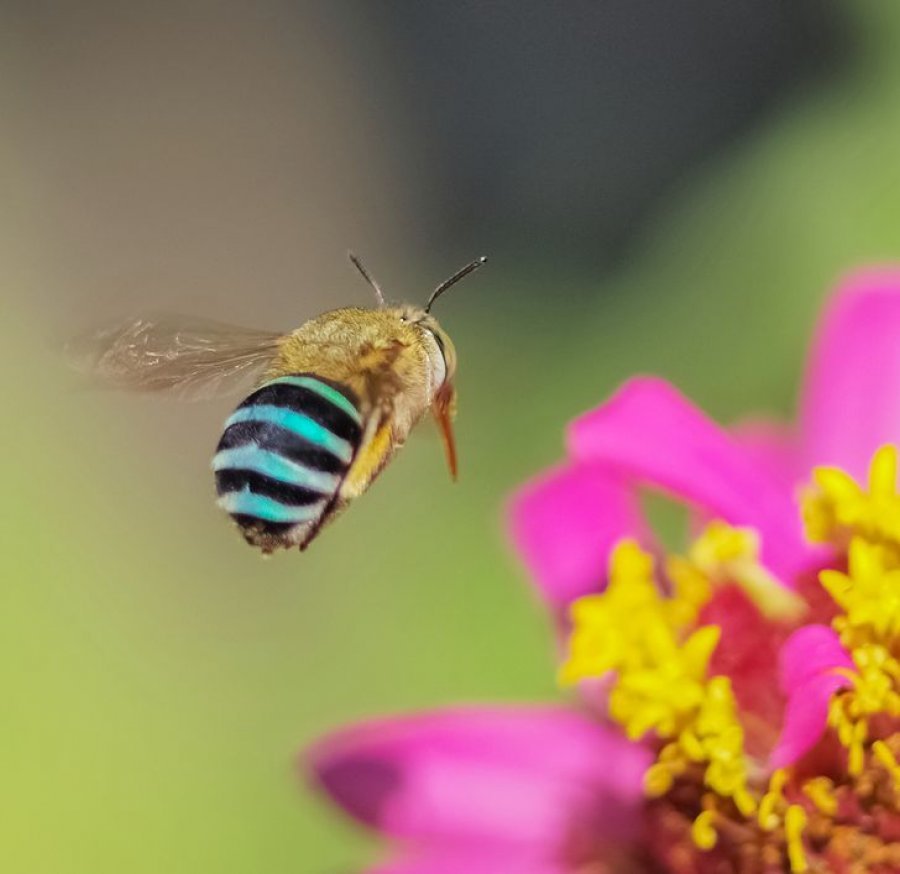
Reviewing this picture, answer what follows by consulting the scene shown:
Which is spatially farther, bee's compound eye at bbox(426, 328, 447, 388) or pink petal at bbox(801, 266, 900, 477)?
pink petal at bbox(801, 266, 900, 477)

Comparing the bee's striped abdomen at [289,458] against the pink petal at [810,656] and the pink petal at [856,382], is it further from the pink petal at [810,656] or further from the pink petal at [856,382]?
the pink petal at [856,382]

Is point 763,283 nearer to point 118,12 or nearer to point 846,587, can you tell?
point 846,587

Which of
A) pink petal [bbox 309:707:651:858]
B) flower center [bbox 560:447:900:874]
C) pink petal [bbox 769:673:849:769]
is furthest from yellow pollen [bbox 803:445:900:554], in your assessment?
pink petal [bbox 309:707:651:858]

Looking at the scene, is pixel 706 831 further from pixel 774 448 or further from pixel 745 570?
pixel 774 448

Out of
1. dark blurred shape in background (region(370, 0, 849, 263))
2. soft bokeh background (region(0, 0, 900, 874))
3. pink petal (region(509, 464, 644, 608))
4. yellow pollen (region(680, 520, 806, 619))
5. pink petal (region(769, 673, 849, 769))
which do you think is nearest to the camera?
pink petal (region(769, 673, 849, 769))

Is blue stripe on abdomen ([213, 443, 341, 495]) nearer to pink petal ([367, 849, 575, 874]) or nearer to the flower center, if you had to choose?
the flower center

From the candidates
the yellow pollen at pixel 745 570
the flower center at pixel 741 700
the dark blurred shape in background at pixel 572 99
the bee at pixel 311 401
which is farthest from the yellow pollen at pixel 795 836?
the dark blurred shape in background at pixel 572 99

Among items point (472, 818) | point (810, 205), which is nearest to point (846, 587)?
point (472, 818)
